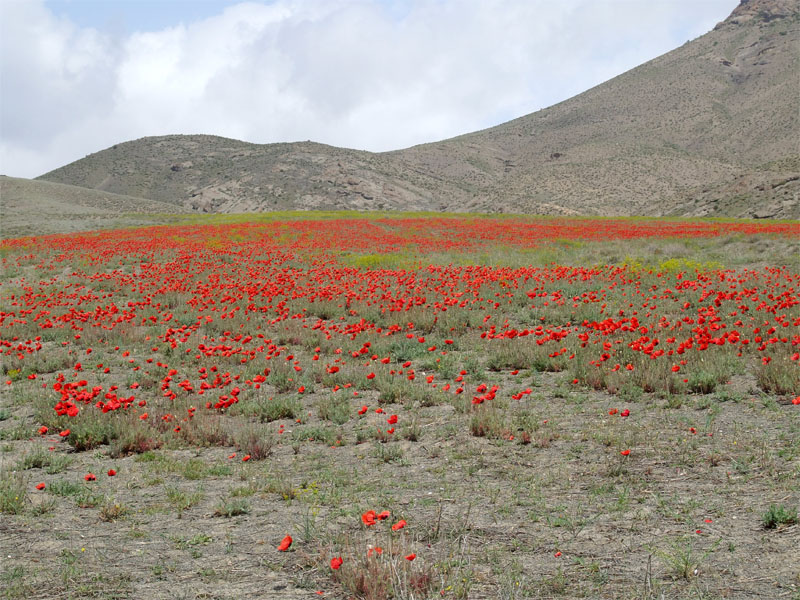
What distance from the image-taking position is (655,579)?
3211mm

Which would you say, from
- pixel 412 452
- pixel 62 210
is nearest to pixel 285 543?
pixel 412 452

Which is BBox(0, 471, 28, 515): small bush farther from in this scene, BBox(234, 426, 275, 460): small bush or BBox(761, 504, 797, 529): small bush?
BBox(761, 504, 797, 529): small bush

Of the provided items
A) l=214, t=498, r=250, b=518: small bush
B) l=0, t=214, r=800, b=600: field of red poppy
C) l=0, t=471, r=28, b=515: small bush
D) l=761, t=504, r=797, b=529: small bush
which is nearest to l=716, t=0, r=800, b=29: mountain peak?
l=0, t=214, r=800, b=600: field of red poppy

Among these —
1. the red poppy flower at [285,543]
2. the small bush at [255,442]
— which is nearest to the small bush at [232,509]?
the red poppy flower at [285,543]

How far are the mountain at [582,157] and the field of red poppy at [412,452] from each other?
53499mm

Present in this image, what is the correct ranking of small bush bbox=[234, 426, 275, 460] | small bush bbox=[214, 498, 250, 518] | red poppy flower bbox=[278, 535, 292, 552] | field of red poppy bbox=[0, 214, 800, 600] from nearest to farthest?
field of red poppy bbox=[0, 214, 800, 600] < red poppy flower bbox=[278, 535, 292, 552] < small bush bbox=[214, 498, 250, 518] < small bush bbox=[234, 426, 275, 460]

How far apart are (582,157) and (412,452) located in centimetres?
9651

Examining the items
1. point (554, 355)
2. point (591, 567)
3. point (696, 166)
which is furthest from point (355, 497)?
point (696, 166)

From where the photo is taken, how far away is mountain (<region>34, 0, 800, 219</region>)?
255 feet

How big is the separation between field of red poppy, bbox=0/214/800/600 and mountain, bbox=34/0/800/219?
5350 centimetres

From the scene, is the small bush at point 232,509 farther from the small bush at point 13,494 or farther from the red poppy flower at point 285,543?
the small bush at point 13,494

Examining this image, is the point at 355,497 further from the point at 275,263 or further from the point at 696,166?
the point at 696,166

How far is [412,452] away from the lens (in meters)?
5.43

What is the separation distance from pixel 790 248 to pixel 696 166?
73.3 metres
